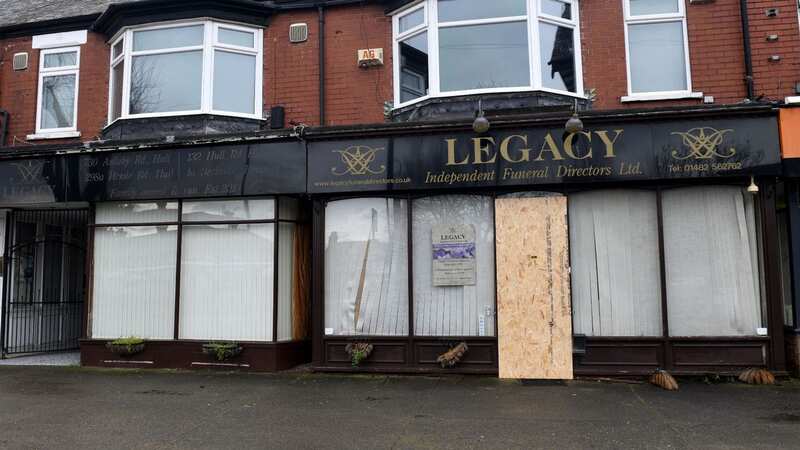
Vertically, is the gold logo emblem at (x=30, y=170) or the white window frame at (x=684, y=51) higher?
the white window frame at (x=684, y=51)

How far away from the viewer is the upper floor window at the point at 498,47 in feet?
29.8

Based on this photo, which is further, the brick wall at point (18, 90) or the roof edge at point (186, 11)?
the brick wall at point (18, 90)

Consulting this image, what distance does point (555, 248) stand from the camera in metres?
8.44

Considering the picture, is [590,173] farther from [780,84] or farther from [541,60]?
[780,84]

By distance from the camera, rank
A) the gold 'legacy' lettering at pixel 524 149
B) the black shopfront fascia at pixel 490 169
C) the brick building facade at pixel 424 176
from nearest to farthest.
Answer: the black shopfront fascia at pixel 490 169 < the brick building facade at pixel 424 176 < the gold 'legacy' lettering at pixel 524 149

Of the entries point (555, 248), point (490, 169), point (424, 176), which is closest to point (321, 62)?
point (424, 176)

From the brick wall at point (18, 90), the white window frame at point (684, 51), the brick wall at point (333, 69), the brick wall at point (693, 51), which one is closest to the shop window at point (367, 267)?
the brick wall at point (333, 69)

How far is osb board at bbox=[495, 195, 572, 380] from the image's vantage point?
827 centimetres

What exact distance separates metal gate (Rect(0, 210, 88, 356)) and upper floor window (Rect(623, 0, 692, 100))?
10.7 m

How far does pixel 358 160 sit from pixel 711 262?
5.36 meters

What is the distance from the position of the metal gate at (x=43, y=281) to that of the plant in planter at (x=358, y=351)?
636 centimetres

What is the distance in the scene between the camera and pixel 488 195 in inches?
344

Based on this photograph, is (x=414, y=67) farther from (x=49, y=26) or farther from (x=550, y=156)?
(x=49, y=26)

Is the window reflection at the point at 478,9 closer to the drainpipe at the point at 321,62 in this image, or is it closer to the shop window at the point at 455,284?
the drainpipe at the point at 321,62
